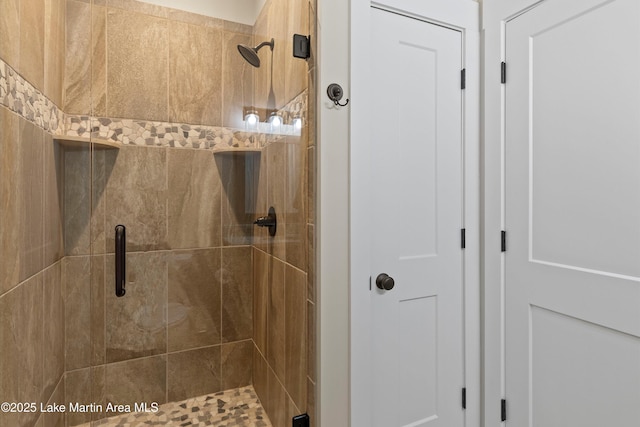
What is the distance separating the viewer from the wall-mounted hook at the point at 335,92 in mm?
1213

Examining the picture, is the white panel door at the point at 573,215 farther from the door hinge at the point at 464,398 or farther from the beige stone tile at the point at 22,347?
the beige stone tile at the point at 22,347

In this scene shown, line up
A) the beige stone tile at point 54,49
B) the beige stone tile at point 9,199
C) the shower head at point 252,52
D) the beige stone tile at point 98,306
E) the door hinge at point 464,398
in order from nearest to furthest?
the beige stone tile at point 9,199, the beige stone tile at point 54,49, the beige stone tile at point 98,306, the shower head at point 252,52, the door hinge at point 464,398

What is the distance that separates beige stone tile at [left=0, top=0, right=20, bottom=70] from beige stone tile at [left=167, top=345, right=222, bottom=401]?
3.65 ft

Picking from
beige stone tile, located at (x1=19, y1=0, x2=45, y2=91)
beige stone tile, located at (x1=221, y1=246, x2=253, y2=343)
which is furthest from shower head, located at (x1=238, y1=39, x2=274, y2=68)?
beige stone tile, located at (x1=221, y1=246, x2=253, y2=343)

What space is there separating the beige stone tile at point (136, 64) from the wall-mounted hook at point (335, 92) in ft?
2.09

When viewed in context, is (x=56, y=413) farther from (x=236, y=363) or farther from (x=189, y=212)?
(x=189, y=212)

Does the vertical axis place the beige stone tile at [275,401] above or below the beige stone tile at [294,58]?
below

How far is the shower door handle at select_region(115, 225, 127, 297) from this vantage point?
1.25 metres

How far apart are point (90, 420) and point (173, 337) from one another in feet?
1.34

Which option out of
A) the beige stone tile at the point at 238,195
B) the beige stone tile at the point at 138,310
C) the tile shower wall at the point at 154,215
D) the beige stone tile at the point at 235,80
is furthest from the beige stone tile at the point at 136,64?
the beige stone tile at the point at 138,310

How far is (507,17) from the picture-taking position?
1454mm

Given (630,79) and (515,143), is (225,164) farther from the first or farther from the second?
(630,79)

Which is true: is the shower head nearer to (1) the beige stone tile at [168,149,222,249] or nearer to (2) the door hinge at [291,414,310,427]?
(1) the beige stone tile at [168,149,222,249]

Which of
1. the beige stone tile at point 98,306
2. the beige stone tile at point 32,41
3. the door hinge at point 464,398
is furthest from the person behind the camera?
the door hinge at point 464,398
